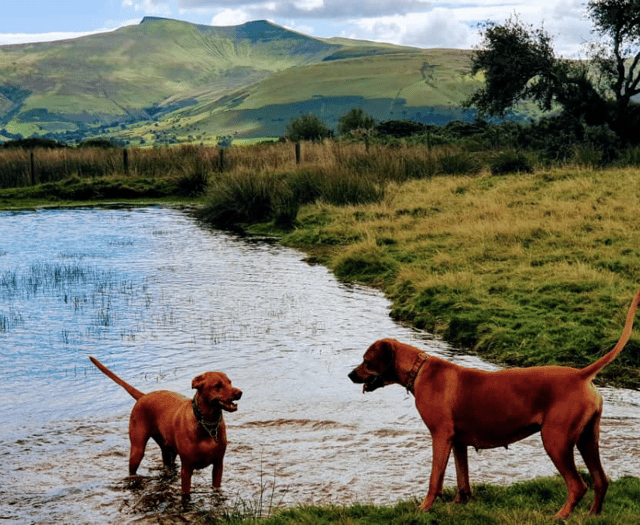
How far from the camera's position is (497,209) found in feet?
70.1

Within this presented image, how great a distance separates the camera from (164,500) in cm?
719

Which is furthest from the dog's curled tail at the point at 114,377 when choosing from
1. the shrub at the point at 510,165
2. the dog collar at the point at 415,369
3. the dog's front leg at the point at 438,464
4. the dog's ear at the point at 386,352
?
the shrub at the point at 510,165

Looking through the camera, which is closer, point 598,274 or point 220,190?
point 598,274

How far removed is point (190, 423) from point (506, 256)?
11228mm

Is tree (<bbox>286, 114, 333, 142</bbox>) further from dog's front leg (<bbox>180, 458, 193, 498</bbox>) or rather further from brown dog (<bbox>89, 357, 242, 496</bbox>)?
dog's front leg (<bbox>180, 458, 193, 498</bbox>)

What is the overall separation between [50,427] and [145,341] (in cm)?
370

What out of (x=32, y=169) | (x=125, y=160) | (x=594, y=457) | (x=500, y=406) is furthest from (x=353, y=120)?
(x=594, y=457)

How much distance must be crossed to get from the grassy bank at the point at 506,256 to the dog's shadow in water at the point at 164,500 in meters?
5.47

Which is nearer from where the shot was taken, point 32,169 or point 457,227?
point 457,227

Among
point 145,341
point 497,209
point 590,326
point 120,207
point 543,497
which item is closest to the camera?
point 543,497

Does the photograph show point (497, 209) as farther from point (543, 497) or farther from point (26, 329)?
point (543, 497)

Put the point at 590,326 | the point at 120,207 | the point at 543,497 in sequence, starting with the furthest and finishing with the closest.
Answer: the point at 120,207 → the point at 590,326 → the point at 543,497

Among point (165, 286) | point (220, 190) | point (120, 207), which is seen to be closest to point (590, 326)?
point (165, 286)

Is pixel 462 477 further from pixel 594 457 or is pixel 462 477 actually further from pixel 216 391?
pixel 216 391
